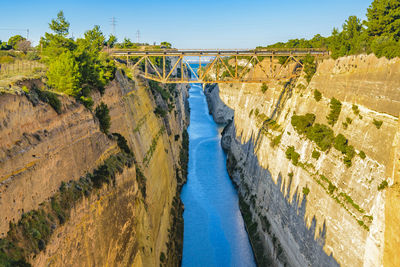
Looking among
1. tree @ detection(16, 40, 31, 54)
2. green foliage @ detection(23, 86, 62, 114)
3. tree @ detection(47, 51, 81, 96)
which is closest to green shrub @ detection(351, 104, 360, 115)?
tree @ detection(47, 51, 81, 96)

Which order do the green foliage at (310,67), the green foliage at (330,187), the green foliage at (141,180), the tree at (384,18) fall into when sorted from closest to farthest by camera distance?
the green foliage at (330,187), the green foliage at (141,180), the tree at (384,18), the green foliage at (310,67)

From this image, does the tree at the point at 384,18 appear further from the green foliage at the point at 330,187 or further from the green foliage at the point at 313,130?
the green foliage at the point at 330,187

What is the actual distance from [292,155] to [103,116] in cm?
1535

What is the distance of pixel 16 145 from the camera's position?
1176 cm

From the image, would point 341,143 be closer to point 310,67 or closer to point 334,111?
point 334,111

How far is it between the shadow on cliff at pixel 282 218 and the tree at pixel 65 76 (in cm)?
1697

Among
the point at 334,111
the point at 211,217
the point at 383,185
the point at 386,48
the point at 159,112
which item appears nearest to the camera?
the point at 383,185

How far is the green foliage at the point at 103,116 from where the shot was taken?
20.1 metres

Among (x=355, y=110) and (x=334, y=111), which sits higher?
(x=355, y=110)

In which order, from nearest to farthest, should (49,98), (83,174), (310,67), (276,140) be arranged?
(49,98), (83,174), (310,67), (276,140)

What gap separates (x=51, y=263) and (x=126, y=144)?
11.0 meters

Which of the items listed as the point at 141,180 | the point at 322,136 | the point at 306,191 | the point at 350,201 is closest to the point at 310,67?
the point at 322,136

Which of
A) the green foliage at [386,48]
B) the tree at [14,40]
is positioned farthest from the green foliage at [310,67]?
the tree at [14,40]

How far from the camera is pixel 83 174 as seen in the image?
15750 mm
